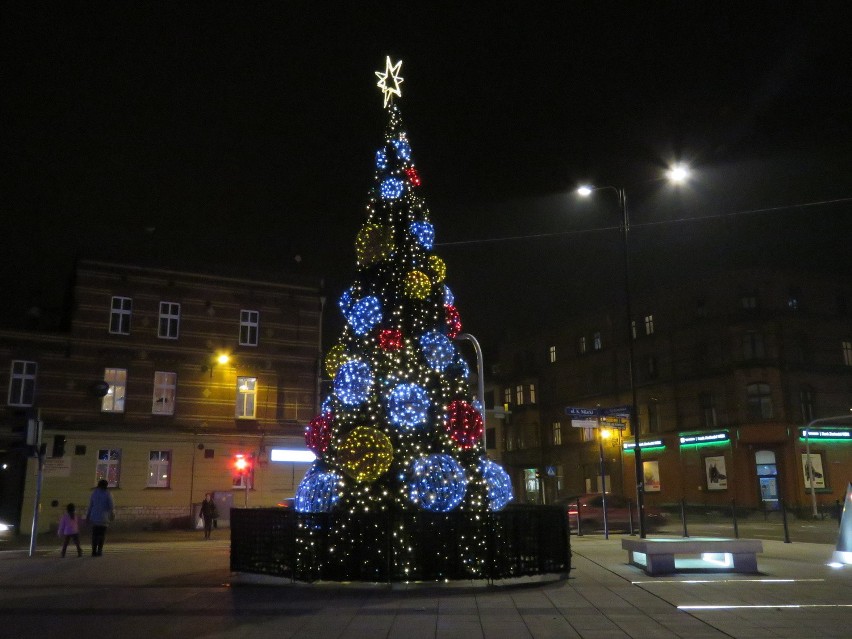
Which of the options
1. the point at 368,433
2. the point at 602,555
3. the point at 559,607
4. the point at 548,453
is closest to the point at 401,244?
the point at 368,433

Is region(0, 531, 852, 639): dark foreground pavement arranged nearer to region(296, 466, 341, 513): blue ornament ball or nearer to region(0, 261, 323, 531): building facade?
region(296, 466, 341, 513): blue ornament ball

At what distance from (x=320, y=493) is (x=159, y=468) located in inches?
876

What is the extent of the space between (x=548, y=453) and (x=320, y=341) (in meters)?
25.7

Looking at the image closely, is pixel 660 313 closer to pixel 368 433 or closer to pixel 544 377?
pixel 544 377

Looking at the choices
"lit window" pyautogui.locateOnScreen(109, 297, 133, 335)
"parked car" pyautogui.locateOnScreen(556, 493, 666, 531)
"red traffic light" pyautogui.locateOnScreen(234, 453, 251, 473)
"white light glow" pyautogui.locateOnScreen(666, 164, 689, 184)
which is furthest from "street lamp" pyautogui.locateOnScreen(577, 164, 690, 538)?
"lit window" pyautogui.locateOnScreen(109, 297, 133, 335)

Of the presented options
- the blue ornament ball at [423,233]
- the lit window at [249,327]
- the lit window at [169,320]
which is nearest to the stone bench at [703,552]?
the blue ornament ball at [423,233]

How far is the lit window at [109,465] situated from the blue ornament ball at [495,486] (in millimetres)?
23156

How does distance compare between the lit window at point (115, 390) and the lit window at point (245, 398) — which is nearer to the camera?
the lit window at point (115, 390)

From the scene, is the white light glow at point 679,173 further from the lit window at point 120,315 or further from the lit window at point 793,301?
the lit window at point 793,301

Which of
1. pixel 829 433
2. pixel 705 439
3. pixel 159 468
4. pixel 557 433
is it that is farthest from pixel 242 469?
pixel 557 433

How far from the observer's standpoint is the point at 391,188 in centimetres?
1395

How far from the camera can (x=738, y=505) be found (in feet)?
130

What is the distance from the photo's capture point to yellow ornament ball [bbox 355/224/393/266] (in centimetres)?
1352

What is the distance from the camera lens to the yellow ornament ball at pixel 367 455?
11977 mm
